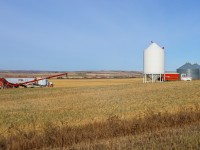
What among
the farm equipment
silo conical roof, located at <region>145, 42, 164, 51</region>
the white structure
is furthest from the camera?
the farm equipment

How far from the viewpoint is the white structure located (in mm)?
59309

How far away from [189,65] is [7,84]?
199 feet

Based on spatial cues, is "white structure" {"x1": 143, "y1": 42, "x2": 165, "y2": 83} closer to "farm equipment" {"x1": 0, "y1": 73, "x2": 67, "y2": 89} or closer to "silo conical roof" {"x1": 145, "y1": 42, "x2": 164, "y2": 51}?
"silo conical roof" {"x1": 145, "y1": 42, "x2": 164, "y2": 51}

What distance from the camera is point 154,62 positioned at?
59.3 metres

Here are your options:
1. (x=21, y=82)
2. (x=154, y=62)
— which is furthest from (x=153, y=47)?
(x=21, y=82)

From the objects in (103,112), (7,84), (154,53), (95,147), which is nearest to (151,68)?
(154,53)

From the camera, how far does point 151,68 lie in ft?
194

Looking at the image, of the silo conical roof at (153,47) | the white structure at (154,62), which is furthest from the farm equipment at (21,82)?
the silo conical roof at (153,47)

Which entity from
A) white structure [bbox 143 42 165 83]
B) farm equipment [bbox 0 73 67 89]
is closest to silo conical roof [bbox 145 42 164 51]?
white structure [bbox 143 42 165 83]

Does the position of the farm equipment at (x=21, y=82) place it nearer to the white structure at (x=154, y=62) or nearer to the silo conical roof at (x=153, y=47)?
the white structure at (x=154, y=62)

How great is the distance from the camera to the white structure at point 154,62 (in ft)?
195

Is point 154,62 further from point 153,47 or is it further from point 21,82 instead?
point 21,82

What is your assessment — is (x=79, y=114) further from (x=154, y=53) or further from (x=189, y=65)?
(x=189, y=65)

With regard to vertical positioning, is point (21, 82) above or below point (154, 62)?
below
